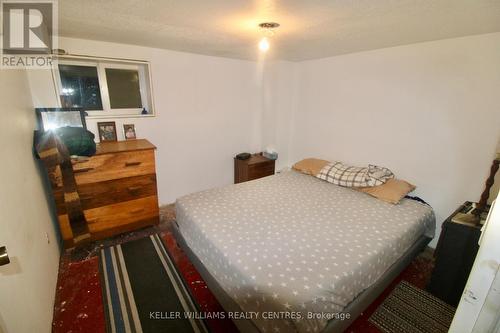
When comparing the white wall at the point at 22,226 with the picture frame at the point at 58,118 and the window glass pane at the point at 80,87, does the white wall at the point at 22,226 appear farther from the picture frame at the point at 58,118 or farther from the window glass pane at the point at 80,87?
the window glass pane at the point at 80,87

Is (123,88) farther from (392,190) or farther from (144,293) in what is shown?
(392,190)

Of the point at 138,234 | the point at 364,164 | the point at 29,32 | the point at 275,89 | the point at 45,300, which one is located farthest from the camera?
the point at 275,89

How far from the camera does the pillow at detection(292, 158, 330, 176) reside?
301cm

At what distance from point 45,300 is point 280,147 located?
130 inches

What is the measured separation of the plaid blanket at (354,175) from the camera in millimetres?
2486

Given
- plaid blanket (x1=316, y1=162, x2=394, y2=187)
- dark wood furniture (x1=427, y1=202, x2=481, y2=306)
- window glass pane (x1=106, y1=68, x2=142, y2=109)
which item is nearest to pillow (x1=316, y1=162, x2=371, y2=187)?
plaid blanket (x1=316, y1=162, x2=394, y2=187)

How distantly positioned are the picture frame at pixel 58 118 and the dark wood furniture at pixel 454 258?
3370mm

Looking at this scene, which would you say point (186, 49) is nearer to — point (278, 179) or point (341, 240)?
point (278, 179)

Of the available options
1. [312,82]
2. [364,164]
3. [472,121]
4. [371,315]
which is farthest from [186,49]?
[371,315]

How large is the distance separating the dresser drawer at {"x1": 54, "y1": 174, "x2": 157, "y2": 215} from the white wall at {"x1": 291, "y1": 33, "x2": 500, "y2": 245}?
2464mm

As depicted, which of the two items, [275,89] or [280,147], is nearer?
[275,89]

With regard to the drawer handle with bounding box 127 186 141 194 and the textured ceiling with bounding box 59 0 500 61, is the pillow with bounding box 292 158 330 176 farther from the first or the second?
the drawer handle with bounding box 127 186 141 194

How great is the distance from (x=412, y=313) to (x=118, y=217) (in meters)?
2.77

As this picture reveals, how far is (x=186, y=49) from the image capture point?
2711 millimetres
